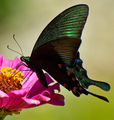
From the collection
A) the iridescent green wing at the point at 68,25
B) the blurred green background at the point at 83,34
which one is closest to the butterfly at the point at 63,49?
the iridescent green wing at the point at 68,25

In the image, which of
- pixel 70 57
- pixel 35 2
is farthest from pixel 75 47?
pixel 35 2

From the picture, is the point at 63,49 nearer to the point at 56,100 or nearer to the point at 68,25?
the point at 68,25

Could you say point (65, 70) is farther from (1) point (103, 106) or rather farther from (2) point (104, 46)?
(2) point (104, 46)

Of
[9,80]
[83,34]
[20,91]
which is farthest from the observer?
[83,34]

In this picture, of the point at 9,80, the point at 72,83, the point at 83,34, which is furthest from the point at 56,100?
the point at 83,34

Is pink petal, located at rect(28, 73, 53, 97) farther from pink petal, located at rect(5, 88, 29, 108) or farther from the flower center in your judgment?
pink petal, located at rect(5, 88, 29, 108)

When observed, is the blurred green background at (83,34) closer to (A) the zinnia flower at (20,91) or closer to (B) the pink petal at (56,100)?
(A) the zinnia flower at (20,91)
